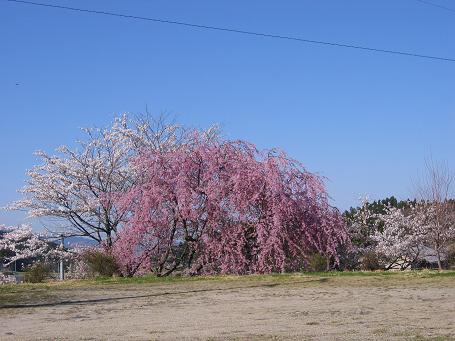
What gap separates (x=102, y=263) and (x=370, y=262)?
12334 mm

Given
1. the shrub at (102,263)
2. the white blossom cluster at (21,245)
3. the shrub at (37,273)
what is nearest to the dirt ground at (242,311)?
the shrub at (102,263)

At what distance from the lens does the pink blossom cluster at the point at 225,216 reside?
22.6 meters

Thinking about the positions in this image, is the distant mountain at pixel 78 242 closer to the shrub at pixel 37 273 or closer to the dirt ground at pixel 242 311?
the shrub at pixel 37 273

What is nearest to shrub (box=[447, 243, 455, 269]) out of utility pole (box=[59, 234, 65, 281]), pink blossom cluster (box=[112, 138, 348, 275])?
pink blossom cluster (box=[112, 138, 348, 275])

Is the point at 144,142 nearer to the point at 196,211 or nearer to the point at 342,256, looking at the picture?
the point at 196,211

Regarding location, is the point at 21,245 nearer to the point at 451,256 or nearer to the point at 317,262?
the point at 317,262

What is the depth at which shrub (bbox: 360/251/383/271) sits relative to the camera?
27422 mm

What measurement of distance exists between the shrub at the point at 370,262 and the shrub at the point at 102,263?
11.2 metres

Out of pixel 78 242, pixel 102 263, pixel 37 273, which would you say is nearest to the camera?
pixel 102 263

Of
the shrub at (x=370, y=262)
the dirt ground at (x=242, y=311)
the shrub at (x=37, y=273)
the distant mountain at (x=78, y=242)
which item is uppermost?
the distant mountain at (x=78, y=242)

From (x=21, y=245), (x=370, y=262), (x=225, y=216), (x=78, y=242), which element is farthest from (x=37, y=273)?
(x=370, y=262)

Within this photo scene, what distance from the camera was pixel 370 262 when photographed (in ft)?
91.1

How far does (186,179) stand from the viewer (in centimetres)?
2303

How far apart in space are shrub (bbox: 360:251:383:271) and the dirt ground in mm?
9365
